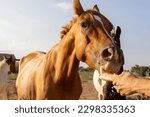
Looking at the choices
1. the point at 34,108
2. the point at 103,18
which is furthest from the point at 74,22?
the point at 34,108

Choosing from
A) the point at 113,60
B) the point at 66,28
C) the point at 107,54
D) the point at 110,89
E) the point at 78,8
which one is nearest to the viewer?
the point at 113,60

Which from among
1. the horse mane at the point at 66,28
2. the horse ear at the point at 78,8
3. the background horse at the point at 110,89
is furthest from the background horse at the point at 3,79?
the horse ear at the point at 78,8

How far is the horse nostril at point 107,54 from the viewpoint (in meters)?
3.15

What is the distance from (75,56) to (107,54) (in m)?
0.79

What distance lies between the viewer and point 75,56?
3953 mm

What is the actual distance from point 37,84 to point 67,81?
52 cm

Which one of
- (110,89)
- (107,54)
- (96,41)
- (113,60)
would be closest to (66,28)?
(96,41)

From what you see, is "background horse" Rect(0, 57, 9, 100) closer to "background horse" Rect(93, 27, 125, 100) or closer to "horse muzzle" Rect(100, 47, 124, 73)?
"background horse" Rect(93, 27, 125, 100)

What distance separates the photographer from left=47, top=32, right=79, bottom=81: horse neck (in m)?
3.99

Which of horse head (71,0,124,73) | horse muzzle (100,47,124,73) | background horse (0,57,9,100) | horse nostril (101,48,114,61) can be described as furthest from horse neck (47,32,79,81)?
background horse (0,57,9,100)

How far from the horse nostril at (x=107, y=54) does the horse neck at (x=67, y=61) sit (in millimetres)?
738

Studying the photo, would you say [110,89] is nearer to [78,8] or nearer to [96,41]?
[78,8]

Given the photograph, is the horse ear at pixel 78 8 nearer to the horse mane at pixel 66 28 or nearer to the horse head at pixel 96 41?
the horse head at pixel 96 41

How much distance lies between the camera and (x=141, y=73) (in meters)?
15.8
